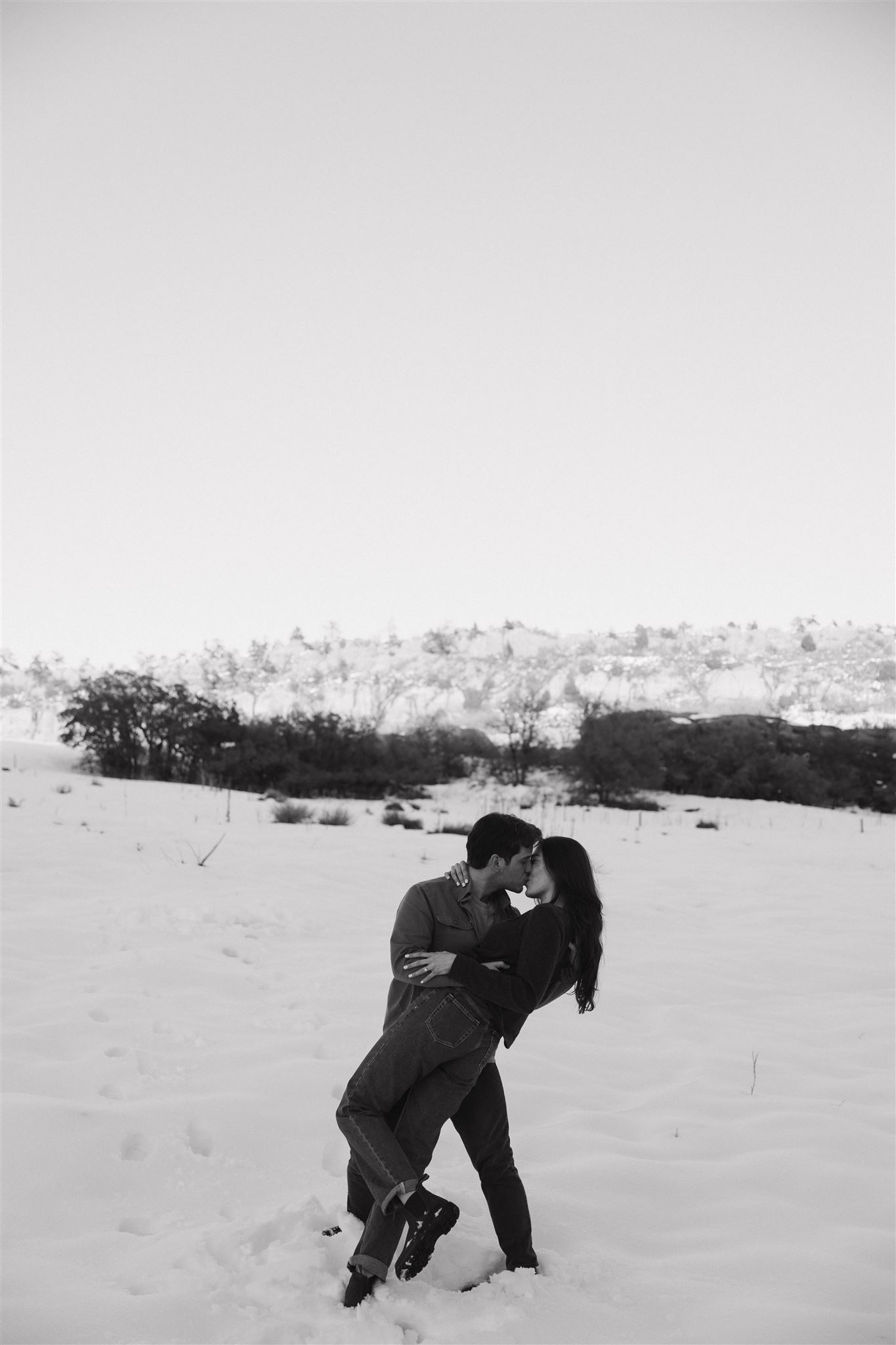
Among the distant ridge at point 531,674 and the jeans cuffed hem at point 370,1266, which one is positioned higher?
the distant ridge at point 531,674

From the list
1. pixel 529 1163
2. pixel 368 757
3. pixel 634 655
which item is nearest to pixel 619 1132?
pixel 529 1163

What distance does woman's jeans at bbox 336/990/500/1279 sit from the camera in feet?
8.15

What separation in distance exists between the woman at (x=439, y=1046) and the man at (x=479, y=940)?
0.07 metres

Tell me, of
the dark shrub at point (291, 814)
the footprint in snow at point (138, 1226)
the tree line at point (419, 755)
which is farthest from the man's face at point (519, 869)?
the tree line at point (419, 755)

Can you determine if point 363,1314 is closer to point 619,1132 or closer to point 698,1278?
point 698,1278

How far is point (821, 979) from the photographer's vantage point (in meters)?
6.09

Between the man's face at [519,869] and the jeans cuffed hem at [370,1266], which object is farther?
the man's face at [519,869]

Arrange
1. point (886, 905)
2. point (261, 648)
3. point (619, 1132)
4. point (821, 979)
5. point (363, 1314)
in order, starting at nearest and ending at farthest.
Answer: point (363, 1314), point (619, 1132), point (821, 979), point (886, 905), point (261, 648)

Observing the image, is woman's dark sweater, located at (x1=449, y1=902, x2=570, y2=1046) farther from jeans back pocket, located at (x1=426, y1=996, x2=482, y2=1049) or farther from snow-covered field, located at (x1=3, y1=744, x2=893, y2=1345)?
snow-covered field, located at (x1=3, y1=744, x2=893, y2=1345)

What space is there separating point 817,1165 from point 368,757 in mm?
18540

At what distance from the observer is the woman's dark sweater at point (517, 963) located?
8.00 ft

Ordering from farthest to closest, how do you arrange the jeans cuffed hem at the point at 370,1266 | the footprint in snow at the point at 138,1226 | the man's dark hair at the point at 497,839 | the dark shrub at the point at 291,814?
1. the dark shrub at the point at 291,814
2. the footprint in snow at the point at 138,1226
3. the man's dark hair at the point at 497,839
4. the jeans cuffed hem at the point at 370,1266

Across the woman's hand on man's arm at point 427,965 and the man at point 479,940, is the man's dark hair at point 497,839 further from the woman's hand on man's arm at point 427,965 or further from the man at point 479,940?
the woman's hand on man's arm at point 427,965

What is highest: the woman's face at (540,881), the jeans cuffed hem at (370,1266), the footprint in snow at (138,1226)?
the woman's face at (540,881)
